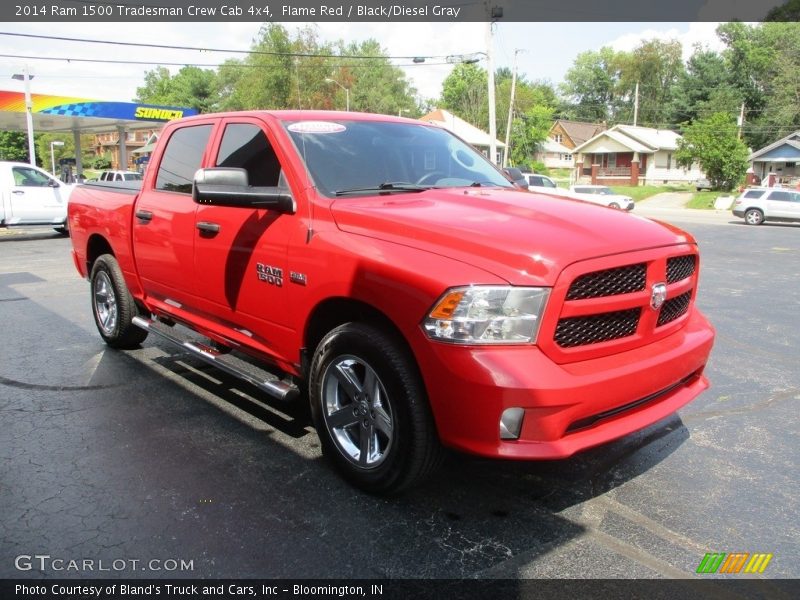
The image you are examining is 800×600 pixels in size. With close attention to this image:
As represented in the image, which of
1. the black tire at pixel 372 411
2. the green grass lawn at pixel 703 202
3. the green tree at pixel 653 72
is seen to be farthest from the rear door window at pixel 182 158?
the green tree at pixel 653 72

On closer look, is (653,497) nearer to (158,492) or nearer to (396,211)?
(396,211)

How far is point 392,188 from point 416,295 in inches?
46.7

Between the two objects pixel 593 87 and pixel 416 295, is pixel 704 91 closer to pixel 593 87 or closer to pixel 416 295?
pixel 593 87

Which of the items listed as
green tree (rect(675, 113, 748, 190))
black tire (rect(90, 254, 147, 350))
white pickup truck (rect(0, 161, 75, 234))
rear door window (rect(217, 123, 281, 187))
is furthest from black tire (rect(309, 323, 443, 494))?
green tree (rect(675, 113, 748, 190))

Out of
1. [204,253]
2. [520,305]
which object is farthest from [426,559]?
[204,253]

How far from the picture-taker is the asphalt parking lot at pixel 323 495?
2752mm

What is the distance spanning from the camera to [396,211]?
10.6ft

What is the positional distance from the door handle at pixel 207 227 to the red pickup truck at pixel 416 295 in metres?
0.01

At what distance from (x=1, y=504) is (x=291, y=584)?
167 centimetres

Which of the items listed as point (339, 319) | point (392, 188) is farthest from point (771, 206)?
point (339, 319)

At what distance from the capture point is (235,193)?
343cm

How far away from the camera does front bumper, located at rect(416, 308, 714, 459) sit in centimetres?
262

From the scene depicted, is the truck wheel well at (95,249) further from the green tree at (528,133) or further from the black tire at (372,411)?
the green tree at (528,133)

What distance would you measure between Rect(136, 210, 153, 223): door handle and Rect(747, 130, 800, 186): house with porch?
5656cm
